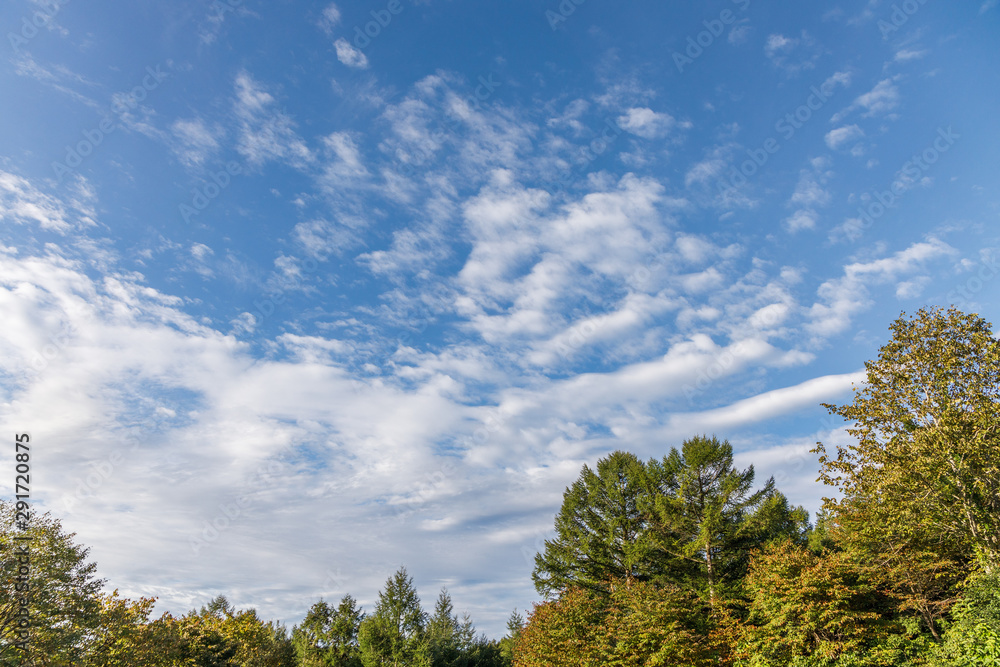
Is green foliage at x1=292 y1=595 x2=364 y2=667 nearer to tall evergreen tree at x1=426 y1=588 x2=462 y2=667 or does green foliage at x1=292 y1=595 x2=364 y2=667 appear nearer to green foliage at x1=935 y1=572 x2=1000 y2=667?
tall evergreen tree at x1=426 y1=588 x2=462 y2=667

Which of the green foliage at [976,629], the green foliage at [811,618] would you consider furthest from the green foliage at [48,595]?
the green foliage at [976,629]

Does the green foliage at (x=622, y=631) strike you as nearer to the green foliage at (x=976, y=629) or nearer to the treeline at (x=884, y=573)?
the treeline at (x=884, y=573)

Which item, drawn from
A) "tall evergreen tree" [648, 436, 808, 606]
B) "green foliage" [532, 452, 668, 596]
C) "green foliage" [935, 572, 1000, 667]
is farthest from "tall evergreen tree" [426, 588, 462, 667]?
"green foliage" [935, 572, 1000, 667]

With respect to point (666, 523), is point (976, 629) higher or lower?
lower

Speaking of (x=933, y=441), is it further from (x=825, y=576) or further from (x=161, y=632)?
(x=161, y=632)

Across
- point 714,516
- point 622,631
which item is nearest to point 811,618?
point 622,631

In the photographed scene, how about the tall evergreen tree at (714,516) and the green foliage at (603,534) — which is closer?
the tall evergreen tree at (714,516)

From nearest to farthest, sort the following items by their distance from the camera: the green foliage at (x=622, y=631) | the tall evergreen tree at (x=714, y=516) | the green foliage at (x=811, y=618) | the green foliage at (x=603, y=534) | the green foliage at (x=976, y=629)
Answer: the green foliage at (x=976, y=629) < the green foliage at (x=811, y=618) < the green foliage at (x=622, y=631) < the tall evergreen tree at (x=714, y=516) < the green foliage at (x=603, y=534)

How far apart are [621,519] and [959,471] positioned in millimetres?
27319

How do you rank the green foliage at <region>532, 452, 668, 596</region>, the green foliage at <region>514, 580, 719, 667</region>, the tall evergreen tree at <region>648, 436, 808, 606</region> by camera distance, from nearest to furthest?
1. the green foliage at <region>514, 580, 719, 667</region>
2. the tall evergreen tree at <region>648, 436, 808, 606</region>
3. the green foliage at <region>532, 452, 668, 596</region>

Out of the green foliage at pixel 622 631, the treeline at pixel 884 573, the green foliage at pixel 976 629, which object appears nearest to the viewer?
the green foliage at pixel 976 629

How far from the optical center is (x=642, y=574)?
41625 mm

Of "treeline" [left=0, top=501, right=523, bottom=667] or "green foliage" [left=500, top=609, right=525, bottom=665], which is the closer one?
"treeline" [left=0, top=501, right=523, bottom=667]

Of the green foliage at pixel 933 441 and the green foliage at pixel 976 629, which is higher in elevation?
the green foliage at pixel 933 441
